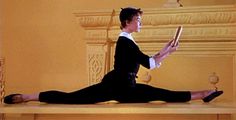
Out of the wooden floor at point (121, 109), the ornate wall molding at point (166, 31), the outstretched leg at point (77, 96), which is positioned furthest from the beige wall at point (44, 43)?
the wooden floor at point (121, 109)

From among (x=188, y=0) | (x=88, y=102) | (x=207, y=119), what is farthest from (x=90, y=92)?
(x=188, y=0)

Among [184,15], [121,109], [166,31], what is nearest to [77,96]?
[121,109]

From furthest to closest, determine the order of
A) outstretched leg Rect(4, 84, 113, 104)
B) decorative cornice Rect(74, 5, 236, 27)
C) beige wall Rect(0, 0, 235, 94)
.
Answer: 1. beige wall Rect(0, 0, 235, 94)
2. decorative cornice Rect(74, 5, 236, 27)
3. outstretched leg Rect(4, 84, 113, 104)

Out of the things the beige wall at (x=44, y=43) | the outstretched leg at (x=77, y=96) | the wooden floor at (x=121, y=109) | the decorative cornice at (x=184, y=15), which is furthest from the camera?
the beige wall at (x=44, y=43)

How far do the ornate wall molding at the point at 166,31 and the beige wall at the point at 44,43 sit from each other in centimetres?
20

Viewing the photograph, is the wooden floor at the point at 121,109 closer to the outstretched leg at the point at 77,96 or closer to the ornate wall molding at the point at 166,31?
the outstretched leg at the point at 77,96

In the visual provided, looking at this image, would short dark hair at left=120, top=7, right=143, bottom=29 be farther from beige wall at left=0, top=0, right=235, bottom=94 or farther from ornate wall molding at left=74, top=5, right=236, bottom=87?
beige wall at left=0, top=0, right=235, bottom=94

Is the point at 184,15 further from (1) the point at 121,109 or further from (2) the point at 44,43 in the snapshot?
(2) the point at 44,43

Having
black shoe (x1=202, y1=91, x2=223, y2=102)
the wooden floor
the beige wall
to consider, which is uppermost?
the beige wall

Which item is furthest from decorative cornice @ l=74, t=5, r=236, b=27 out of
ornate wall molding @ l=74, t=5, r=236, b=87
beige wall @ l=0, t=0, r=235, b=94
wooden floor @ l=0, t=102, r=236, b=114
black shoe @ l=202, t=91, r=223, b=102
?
wooden floor @ l=0, t=102, r=236, b=114

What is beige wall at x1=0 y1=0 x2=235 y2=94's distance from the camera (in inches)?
135

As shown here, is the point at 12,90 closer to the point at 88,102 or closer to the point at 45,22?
the point at 45,22

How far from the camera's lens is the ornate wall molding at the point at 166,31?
9.90 feet

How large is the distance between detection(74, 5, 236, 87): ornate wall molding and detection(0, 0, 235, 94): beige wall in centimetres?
20
